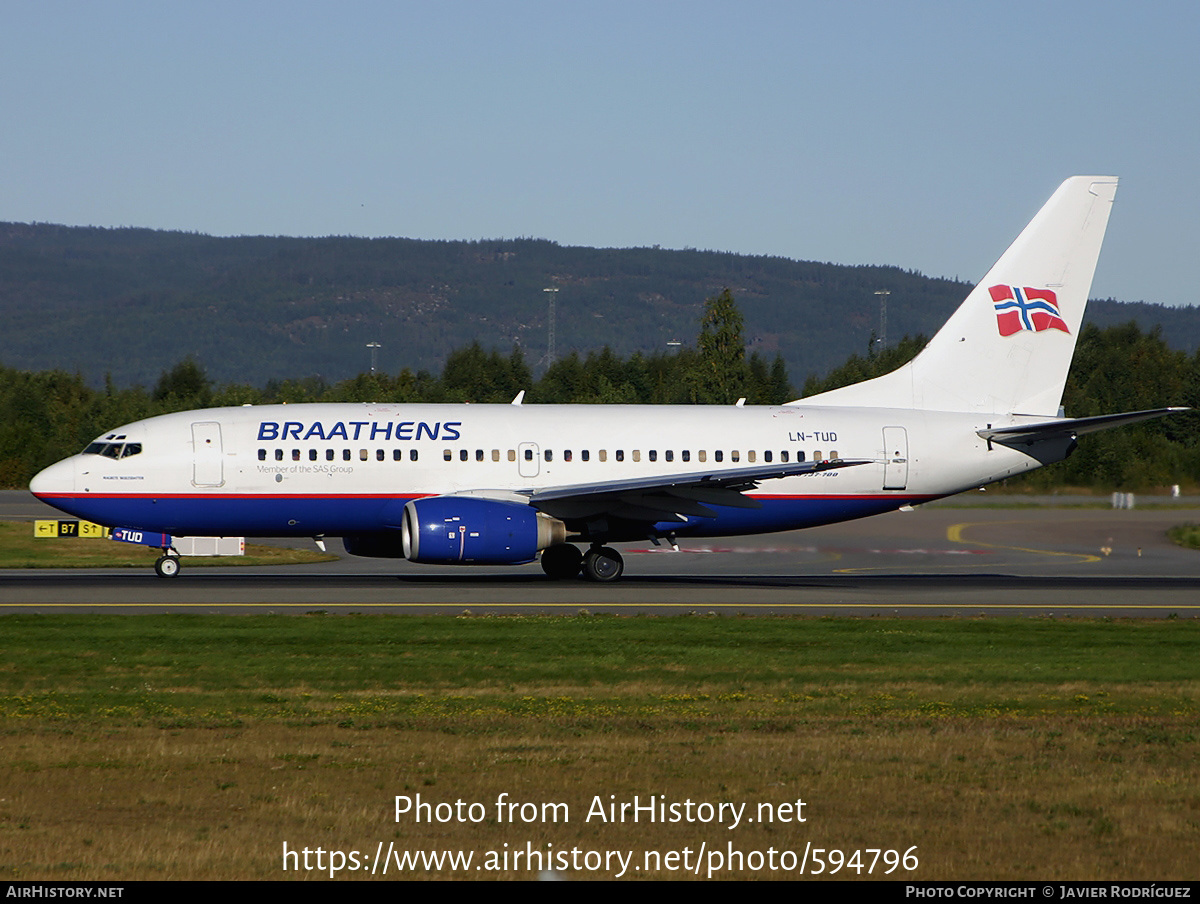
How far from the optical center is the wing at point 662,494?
3030 cm

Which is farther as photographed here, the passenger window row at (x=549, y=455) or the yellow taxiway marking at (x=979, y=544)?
the yellow taxiway marking at (x=979, y=544)

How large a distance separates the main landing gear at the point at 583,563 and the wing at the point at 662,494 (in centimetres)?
122

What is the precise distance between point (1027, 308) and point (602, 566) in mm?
A: 13350

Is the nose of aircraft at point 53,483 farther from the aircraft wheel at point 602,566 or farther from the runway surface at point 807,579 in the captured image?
the aircraft wheel at point 602,566

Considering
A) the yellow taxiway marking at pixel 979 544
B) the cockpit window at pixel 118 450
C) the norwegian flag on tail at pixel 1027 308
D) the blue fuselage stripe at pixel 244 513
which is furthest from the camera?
the yellow taxiway marking at pixel 979 544

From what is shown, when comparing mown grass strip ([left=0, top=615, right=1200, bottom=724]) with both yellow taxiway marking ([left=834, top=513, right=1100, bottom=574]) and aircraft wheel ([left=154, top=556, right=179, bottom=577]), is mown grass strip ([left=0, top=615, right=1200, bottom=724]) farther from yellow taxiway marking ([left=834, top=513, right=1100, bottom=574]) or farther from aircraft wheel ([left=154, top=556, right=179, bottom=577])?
yellow taxiway marking ([left=834, top=513, right=1100, bottom=574])

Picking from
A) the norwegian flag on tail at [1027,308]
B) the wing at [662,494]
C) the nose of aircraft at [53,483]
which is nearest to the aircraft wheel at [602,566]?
the wing at [662,494]

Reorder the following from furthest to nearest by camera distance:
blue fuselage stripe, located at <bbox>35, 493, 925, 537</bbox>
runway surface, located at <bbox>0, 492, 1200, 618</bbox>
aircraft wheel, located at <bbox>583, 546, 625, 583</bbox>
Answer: aircraft wheel, located at <bbox>583, 546, 625, 583</bbox> → blue fuselage stripe, located at <bbox>35, 493, 925, 537</bbox> → runway surface, located at <bbox>0, 492, 1200, 618</bbox>

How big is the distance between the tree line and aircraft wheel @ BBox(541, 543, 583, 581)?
1177 inches

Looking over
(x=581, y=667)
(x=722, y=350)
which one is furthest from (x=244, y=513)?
(x=722, y=350)

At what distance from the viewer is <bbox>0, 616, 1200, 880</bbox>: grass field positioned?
9797 millimetres

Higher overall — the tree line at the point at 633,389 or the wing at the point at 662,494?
the tree line at the point at 633,389

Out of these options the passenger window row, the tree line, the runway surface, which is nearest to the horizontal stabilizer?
the runway surface

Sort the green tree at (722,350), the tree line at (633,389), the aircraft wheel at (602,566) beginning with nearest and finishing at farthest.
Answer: the aircraft wheel at (602,566), the tree line at (633,389), the green tree at (722,350)
